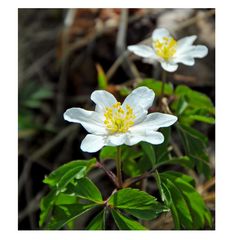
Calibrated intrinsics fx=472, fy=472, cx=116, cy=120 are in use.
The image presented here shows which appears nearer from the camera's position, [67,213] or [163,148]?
[67,213]

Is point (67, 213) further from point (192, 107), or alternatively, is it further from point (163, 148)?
point (192, 107)

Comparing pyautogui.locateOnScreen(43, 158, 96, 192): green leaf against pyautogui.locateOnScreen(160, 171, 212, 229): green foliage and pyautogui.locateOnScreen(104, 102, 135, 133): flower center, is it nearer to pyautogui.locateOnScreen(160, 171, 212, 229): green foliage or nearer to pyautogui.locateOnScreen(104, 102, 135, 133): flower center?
pyautogui.locateOnScreen(104, 102, 135, 133): flower center

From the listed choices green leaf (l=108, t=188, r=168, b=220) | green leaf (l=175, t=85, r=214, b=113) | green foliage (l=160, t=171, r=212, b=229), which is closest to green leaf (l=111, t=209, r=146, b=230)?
green leaf (l=108, t=188, r=168, b=220)

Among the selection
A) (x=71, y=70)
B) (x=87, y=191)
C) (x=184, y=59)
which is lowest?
(x=87, y=191)

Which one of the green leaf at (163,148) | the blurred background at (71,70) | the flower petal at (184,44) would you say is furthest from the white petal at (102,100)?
the blurred background at (71,70)

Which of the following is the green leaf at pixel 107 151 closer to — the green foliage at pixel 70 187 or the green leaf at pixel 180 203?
the green foliage at pixel 70 187

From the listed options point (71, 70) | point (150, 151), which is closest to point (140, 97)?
point (150, 151)
